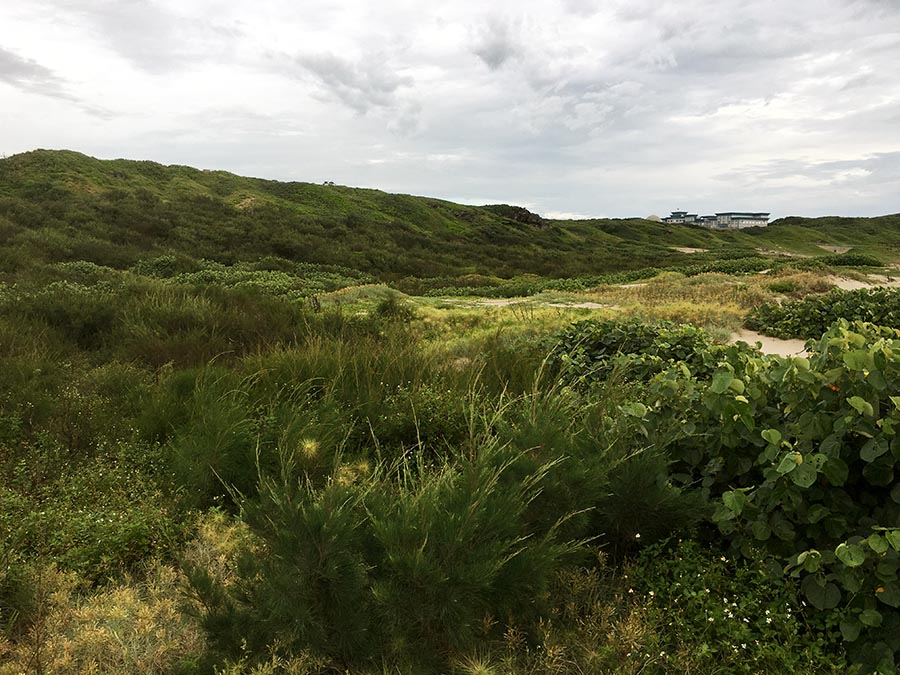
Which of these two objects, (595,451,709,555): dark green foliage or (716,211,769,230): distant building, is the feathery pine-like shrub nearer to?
(595,451,709,555): dark green foliage

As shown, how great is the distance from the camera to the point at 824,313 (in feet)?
31.4

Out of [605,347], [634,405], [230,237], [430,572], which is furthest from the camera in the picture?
[230,237]

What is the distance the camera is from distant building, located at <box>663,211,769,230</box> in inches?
6358

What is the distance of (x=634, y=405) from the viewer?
119 inches

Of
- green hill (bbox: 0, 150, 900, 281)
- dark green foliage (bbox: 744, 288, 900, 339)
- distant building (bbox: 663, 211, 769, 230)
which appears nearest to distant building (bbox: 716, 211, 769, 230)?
distant building (bbox: 663, 211, 769, 230)

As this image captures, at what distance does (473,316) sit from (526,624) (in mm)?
10628

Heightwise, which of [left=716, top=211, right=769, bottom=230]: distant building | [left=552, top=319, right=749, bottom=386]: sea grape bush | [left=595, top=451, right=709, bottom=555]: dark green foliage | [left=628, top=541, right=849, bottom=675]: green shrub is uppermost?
[left=716, top=211, right=769, bottom=230]: distant building

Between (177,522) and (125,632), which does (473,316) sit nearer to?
(177,522)

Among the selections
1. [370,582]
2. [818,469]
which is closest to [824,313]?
[818,469]

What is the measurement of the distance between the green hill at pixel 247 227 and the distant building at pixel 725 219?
9740cm

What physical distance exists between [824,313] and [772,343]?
1230mm

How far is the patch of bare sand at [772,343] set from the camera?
874cm

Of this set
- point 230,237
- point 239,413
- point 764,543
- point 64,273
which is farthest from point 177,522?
point 230,237

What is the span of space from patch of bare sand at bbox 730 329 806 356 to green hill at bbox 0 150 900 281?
20.0 meters
